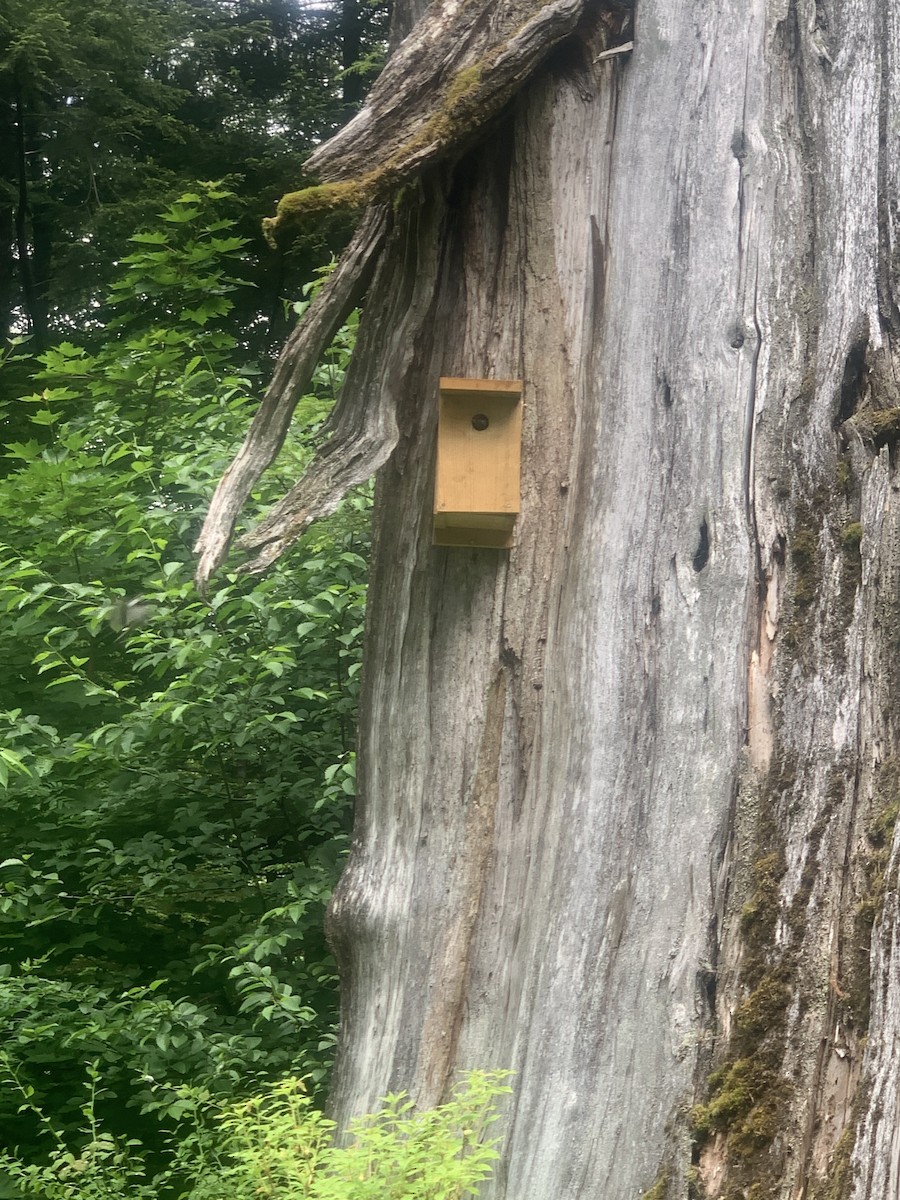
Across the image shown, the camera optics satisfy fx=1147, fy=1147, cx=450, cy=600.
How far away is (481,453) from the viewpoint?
2.51m

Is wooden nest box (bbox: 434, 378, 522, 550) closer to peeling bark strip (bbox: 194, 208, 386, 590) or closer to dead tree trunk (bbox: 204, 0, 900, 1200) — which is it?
dead tree trunk (bbox: 204, 0, 900, 1200)

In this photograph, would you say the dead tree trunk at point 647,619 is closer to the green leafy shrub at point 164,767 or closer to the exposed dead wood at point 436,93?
the exposed dead wood at point 436,93

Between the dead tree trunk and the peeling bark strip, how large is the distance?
0.06 m

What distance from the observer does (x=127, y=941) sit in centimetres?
462

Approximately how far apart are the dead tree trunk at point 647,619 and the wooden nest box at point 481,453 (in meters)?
0.08

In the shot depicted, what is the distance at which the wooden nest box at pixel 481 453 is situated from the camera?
97.7 inches

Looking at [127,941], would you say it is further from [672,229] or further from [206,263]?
[672,229]

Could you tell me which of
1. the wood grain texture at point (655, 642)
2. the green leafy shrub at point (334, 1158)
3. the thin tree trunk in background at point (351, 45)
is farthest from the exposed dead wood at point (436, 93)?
the thin tree trunk in background at point (351, 45)

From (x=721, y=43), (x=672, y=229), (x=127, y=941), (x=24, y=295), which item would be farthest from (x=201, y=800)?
(x=24, y=295)

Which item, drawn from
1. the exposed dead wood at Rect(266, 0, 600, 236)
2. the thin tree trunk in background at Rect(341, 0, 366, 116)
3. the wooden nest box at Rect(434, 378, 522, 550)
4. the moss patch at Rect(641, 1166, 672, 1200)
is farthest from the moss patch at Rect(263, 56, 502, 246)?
the thin tree trunk in background at Rect(341, 0, 366, 116)

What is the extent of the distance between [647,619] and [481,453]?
20.2 inches

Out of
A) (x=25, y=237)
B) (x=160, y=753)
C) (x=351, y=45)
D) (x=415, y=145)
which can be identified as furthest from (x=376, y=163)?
(x=25, y=237)

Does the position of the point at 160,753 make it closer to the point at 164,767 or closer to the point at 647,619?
the point at 164,767

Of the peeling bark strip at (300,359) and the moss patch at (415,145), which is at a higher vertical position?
the moss patch at (415,145)
